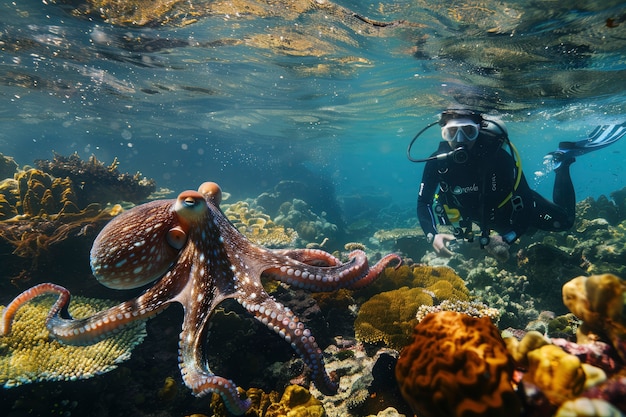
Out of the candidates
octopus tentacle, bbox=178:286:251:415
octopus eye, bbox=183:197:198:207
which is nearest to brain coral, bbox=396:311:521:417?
octopus tentacle, bbox=178:286:251:415

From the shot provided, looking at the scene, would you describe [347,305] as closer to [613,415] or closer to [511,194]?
[613,415]

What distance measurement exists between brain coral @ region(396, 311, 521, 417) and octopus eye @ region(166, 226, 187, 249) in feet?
8.25

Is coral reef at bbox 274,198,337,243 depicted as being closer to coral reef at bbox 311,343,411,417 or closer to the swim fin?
the swim fin

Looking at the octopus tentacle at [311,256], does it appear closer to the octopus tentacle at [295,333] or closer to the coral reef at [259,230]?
the octopus tentacle at [295,333]

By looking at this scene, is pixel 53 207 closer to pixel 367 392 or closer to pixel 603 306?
pixel 367 392

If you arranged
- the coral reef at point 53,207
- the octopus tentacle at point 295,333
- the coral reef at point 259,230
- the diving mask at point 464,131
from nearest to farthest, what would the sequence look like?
1. the octopus tentacle at point 295,333
2. the coral reef at point 53,207
3. the diving mask at point 464,131
4. the coral reef at point 259,230

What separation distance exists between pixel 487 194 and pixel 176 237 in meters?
6.68

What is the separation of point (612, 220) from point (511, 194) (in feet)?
27.6

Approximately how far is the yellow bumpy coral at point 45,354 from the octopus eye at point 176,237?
1080mm

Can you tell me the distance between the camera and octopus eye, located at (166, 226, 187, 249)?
3358 millimetres

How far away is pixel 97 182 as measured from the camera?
8.41 m

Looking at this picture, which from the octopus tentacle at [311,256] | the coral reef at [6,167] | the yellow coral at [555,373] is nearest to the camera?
the yellow coral at [555,373]

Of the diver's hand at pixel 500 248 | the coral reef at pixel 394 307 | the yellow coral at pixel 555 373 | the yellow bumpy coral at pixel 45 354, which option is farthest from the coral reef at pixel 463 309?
the diver's hand at pixel 500 248

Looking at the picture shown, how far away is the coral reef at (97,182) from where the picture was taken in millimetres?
8152
